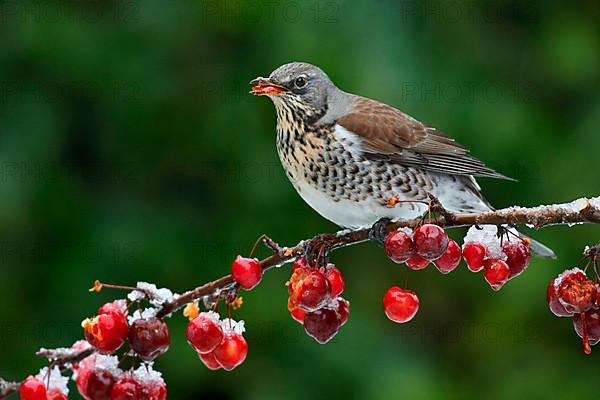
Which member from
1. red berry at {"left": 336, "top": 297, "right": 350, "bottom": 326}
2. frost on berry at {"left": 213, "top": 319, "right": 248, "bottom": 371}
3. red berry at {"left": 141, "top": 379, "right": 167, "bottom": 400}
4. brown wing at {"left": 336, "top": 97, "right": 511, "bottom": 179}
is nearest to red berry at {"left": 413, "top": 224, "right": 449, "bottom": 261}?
red berry at {"left": 336, "top": 297, "right": 350, "bottom": 326}

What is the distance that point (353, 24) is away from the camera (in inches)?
116

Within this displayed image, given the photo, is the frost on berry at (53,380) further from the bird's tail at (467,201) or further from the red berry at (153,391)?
the bird's tail at (467,201)

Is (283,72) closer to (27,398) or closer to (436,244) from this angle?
(436,244)

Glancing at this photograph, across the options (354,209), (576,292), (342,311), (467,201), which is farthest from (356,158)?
(576,292)

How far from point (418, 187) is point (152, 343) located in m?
0.96

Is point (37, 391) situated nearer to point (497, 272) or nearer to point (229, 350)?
point (229, 350)

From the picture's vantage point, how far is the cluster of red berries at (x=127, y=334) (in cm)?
136

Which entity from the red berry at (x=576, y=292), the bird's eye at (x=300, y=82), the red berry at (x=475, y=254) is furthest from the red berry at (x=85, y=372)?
the bird's eye at (x=300, y=82)

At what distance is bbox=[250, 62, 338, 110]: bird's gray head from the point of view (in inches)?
79.4

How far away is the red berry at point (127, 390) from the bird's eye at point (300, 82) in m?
0.92

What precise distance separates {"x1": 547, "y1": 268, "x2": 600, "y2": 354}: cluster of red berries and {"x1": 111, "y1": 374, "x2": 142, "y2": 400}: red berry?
0.64 meters

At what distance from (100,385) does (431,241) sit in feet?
1.83

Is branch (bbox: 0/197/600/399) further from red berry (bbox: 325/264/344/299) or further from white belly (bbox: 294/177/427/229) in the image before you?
white belly (bbox: 294/177/427/229)

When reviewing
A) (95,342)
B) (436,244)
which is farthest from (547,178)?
(95,342)
